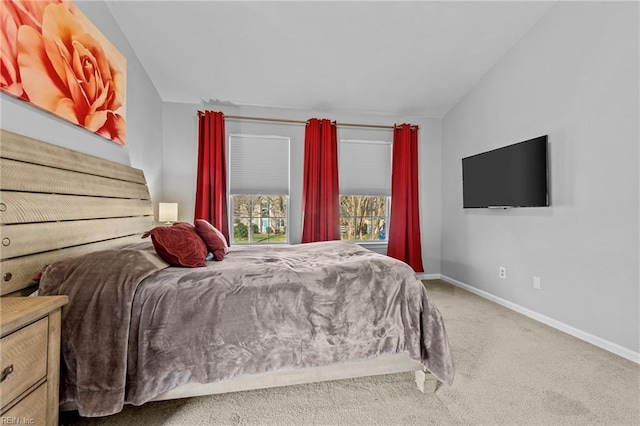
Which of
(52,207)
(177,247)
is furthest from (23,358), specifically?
(52,207)

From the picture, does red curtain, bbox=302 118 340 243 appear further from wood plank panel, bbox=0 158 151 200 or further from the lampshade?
wood plank panel, bbox=0 158 151 200

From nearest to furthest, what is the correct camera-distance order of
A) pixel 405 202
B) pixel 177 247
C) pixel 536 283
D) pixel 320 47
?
pixel 177 247 < pixel 536 283 < pixel 320 47 < pixel 405 202

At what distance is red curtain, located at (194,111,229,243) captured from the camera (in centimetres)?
385

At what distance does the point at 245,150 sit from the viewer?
411 centimetres

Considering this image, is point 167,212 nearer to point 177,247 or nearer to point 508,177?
point 177,247

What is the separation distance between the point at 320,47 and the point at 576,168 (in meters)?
2.76

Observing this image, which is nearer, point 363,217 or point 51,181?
point 51,181

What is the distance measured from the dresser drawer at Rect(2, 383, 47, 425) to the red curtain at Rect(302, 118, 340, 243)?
308 cm

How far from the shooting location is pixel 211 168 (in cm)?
387

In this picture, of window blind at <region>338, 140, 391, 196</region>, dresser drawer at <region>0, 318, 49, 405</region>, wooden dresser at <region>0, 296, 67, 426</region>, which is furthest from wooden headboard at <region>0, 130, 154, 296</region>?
window blind at <region>338, 140, 391, 196</region>

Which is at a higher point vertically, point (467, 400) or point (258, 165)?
point (258, 165)

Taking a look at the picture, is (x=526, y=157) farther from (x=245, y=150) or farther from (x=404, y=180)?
(x=245, y=150)

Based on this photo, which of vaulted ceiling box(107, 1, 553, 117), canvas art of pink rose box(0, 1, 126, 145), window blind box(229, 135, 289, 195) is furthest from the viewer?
window blind box(229, 135, 289, 195)

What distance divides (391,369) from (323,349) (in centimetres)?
A: 46
